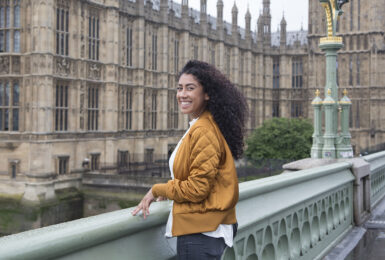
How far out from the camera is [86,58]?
2564cm

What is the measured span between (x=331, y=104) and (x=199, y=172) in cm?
634

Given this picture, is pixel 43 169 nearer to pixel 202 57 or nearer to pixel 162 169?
pixel 162 169

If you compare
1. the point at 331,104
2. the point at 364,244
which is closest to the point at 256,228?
the point at 364,244

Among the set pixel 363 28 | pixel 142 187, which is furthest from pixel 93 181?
pixel 363 28

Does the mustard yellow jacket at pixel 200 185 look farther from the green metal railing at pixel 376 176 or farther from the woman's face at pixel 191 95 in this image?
the green metal railing at pixel 376 176

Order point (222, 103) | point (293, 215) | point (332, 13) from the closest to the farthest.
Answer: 1. point (222, 103)
2. point (293, 215)
3. point (332, 13)

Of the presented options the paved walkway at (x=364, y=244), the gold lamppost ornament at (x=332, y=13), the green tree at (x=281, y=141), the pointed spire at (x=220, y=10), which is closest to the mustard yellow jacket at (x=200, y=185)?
the paved walkway at (x=364, y=244)

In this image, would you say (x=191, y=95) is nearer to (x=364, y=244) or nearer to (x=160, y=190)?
(x=160, y=190)

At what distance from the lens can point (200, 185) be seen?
2375mm

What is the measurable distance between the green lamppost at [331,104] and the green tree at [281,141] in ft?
88.1

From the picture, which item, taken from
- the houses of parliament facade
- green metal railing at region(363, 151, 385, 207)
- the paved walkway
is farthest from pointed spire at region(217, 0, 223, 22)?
the paved walkway

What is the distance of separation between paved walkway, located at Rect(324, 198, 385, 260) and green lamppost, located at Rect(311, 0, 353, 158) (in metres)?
1.44

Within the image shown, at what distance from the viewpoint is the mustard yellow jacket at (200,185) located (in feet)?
7.86

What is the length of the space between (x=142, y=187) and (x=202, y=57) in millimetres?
16345
